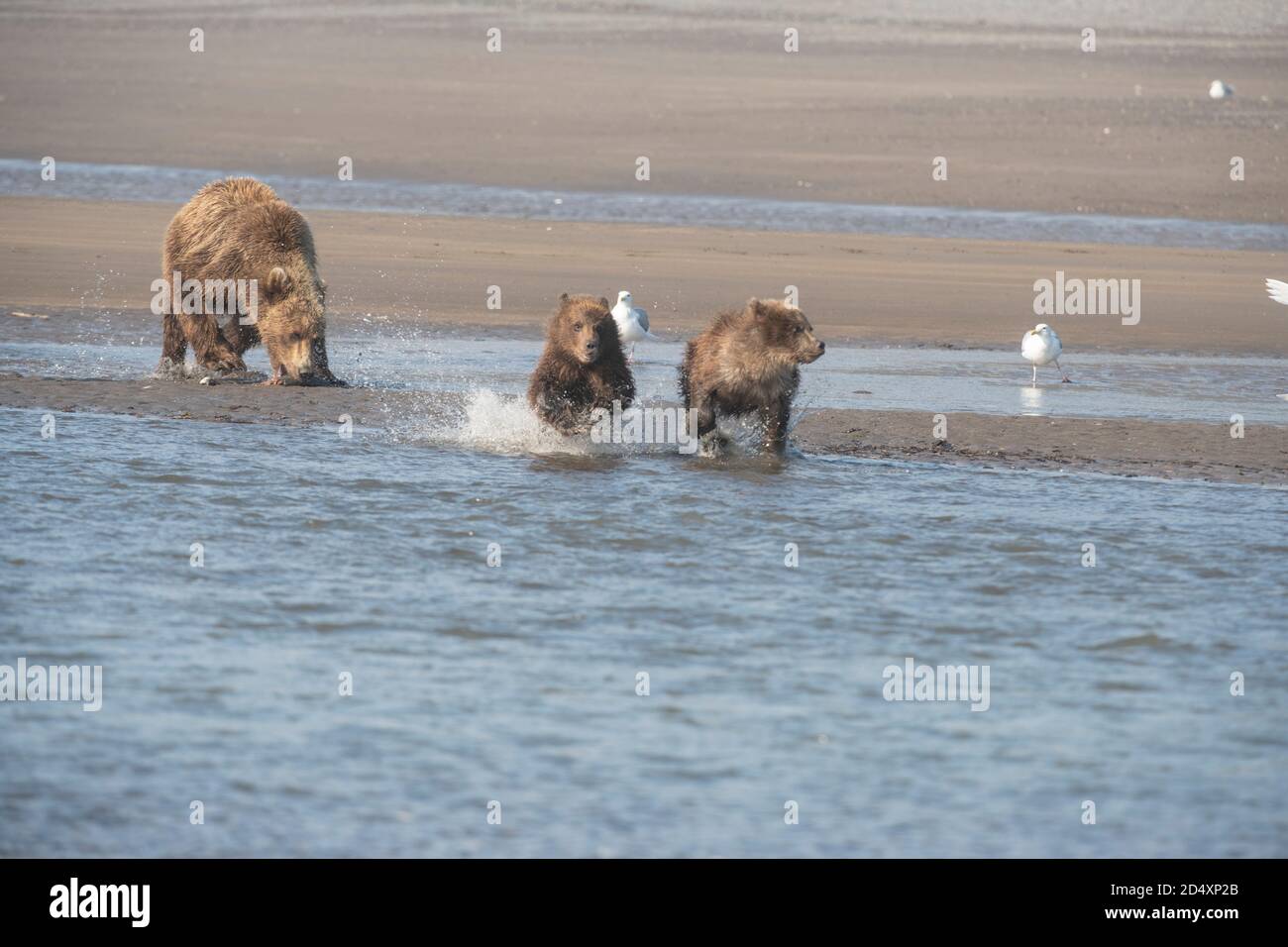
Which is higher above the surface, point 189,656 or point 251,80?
point 251,80

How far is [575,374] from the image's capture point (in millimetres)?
11562

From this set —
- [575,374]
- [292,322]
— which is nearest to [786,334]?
[575,374]

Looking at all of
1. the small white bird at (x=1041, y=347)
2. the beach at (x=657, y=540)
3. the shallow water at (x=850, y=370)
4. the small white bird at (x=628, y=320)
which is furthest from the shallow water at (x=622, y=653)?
the small white bird at (x=628, y=320)

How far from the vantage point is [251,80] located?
37.4 m

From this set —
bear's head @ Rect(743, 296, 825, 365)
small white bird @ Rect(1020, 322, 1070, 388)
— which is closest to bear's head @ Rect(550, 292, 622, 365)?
bear's head @ Rect(743, 296, 825, 365)

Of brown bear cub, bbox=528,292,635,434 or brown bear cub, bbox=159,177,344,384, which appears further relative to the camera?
brown bear cub, bbox=159,177,344,384

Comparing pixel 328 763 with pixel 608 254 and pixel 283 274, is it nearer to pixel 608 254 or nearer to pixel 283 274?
pixel 283 274

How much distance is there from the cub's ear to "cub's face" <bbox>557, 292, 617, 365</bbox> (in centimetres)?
274

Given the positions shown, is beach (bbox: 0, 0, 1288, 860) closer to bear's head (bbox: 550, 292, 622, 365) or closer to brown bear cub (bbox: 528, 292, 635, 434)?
brown bear cub (bbox: 528, 292, 635, 434)

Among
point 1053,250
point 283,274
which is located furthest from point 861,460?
point 1053,250

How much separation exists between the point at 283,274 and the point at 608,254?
27.7 ft

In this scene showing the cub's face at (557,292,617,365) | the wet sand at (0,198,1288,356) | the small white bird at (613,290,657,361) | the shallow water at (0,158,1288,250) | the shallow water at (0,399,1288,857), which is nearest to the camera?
the shallow water at (0,399,1288,857)

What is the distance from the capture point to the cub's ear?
13328 millimetres
